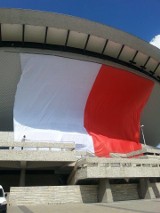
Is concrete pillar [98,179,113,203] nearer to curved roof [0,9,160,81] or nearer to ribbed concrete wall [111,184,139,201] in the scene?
ribbed concrete wall [111,184,139,201]

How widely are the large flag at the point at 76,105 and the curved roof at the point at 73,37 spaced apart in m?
2.08

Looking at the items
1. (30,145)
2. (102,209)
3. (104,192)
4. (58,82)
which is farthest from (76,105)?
(102,209)

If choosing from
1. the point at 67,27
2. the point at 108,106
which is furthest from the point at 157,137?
the point at 67,27

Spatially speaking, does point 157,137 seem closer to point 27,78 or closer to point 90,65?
point 90,65

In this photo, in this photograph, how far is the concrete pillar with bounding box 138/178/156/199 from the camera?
20750 millimetres

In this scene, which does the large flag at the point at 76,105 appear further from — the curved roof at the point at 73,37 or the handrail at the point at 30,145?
the handrail at the point at 30,145

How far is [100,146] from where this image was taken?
31.0 metres

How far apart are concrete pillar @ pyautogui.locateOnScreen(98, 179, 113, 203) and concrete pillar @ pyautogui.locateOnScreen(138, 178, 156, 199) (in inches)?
125

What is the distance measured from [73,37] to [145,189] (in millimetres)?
18497

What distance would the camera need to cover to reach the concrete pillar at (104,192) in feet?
62.0

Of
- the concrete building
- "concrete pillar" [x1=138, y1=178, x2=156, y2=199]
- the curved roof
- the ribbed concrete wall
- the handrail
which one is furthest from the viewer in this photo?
the curved roof

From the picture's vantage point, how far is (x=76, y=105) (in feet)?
105

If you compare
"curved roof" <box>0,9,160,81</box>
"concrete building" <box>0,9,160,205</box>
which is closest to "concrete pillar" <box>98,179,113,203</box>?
"concrete building" <box>0,9,160,205</box>

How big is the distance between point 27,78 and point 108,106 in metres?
9.82
